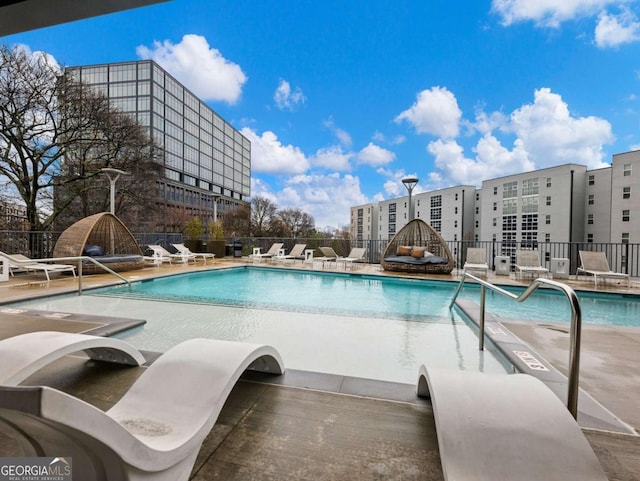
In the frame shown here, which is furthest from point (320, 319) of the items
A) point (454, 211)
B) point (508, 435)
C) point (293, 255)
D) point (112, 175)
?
point (454, 211)

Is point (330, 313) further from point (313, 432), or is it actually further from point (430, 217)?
point (430, 217)

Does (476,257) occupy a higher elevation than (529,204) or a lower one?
lower

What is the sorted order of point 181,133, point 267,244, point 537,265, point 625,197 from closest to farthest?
point 537,265 → point 267,244 → point 625,197 → point 181,133

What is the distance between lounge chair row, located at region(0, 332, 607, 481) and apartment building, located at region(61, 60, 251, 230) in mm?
19900

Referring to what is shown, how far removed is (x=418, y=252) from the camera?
9.72 m

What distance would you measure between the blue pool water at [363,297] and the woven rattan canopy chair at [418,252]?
107cm

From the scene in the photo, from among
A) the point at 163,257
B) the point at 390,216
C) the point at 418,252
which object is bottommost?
the point at 163,257

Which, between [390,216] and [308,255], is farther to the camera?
[390,216]

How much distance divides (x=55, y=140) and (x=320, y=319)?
12.8m

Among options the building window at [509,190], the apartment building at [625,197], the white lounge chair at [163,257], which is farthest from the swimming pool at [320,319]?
the building window at [509,190]

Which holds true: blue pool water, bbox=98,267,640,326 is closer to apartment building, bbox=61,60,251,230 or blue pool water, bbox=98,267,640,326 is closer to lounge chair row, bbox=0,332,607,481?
lounge chair row, bbox=0,332,607,481

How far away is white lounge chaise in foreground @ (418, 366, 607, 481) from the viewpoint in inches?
47.8

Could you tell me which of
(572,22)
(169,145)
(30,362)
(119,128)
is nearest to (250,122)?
(169,145)

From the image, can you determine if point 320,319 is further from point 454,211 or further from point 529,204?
point 454,211
